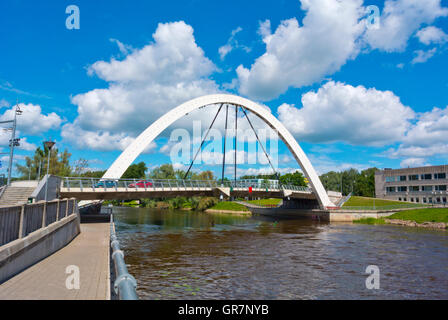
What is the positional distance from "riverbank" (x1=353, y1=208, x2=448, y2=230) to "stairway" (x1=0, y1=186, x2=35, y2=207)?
44050 millimetres

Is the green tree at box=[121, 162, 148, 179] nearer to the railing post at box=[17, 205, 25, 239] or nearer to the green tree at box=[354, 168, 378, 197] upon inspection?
the green tree at box=[354, 168, 378, 197]

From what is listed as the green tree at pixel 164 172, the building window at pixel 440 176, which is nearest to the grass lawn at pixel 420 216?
the building window at pixel 440 176

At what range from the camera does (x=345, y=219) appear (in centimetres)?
5175

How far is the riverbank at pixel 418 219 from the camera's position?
41625 mm

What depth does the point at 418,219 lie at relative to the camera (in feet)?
146

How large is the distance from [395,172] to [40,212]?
78.8 meters

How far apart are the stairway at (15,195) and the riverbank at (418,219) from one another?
44.1m

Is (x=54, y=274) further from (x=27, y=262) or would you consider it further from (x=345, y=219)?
(x=345, y=219)

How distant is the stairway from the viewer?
21.5 m

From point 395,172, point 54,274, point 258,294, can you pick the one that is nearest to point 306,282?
point 258,294

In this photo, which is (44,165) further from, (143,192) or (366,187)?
(366,187)
